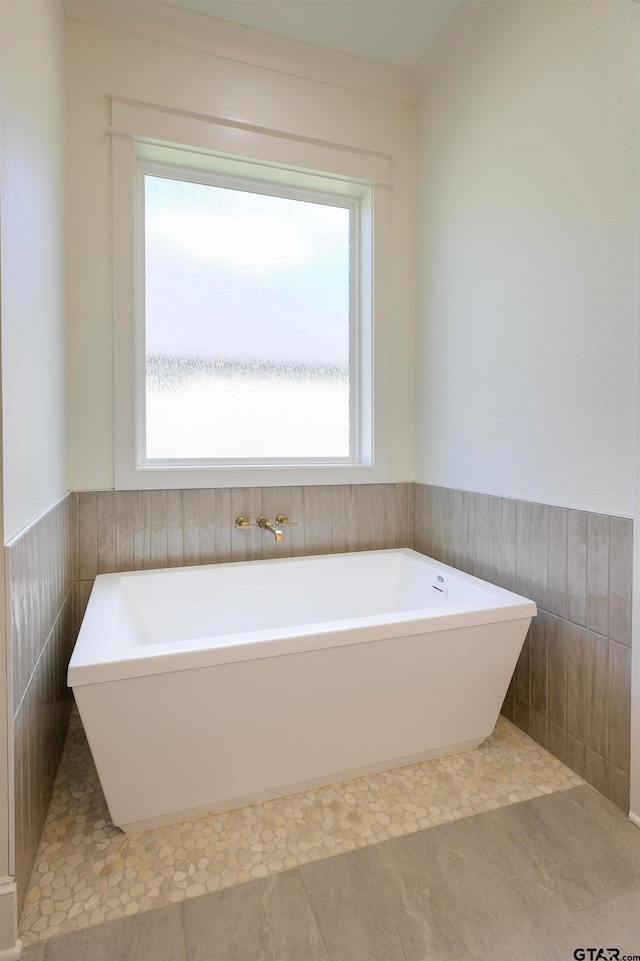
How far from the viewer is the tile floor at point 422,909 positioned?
1.05m

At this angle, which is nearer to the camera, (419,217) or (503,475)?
(503,475)

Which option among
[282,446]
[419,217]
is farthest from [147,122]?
[282,446]

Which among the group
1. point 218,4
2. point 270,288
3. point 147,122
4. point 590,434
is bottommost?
point 590,434

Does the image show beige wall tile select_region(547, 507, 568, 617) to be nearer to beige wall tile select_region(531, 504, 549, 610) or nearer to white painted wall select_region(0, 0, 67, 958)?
beige wall tile select_region(531, 504, 549, 610)

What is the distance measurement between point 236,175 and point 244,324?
0.73 metres

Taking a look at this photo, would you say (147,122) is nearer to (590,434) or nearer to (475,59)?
(475,59)

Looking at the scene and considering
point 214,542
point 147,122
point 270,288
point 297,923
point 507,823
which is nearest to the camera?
point 297,923

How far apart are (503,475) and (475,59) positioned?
1819mm

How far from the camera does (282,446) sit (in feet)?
8.27

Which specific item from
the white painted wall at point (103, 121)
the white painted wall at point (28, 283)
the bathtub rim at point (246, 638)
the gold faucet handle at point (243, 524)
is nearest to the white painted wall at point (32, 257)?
the white painted wall at point (28, 283)

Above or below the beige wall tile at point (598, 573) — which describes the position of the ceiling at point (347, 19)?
above

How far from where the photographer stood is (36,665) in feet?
4.48

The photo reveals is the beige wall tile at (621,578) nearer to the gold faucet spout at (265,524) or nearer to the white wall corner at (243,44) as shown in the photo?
the gold faucet spout at (265,524)

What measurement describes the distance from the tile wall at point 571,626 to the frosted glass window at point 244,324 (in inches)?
41.8
